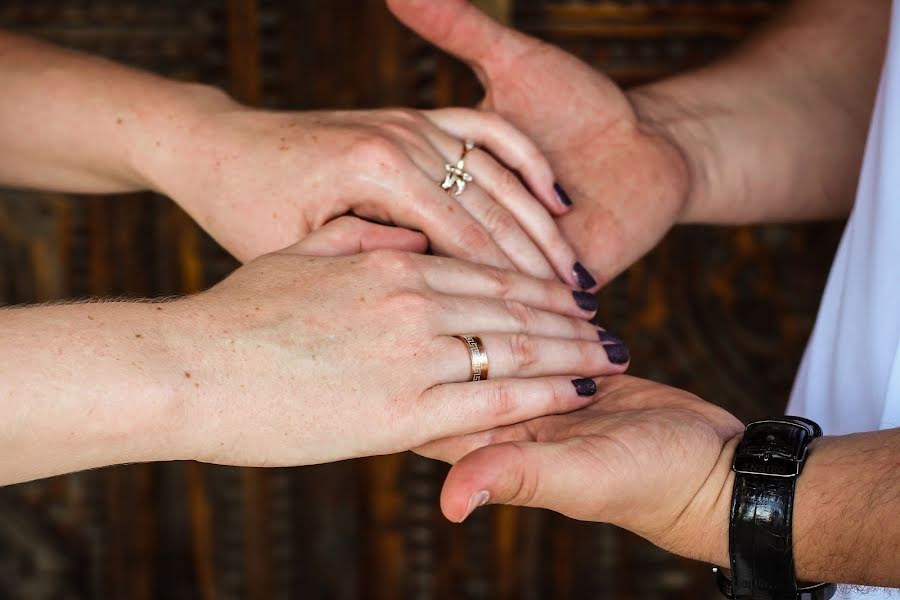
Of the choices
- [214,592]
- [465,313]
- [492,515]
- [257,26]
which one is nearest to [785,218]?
[465,313]

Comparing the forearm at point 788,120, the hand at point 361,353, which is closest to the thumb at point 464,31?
the forearm at point 788,120

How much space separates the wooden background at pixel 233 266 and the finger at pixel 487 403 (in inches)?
34.5

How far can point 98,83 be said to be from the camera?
131 cm

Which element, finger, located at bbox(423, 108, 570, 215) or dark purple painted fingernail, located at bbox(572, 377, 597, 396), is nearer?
dark purple painted fingernail, located at bbox(572, 377, 597, 396)

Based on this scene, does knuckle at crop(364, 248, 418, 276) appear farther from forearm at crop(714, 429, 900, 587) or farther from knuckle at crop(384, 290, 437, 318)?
forearm at crop(714, 429, 900, 587)

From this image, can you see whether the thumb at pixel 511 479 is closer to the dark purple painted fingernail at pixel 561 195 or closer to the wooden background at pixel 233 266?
the dark purple painted fingernail at pixel 561 195

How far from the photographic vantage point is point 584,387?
1.14m

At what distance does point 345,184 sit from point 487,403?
32cm

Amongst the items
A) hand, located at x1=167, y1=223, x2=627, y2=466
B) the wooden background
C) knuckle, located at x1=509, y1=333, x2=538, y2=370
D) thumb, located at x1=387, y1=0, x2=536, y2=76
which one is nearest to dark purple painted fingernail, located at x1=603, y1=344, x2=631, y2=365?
hand, located at x1=167, y1=223, x2=627, y2=466

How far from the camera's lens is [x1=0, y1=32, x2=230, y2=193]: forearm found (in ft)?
4.21

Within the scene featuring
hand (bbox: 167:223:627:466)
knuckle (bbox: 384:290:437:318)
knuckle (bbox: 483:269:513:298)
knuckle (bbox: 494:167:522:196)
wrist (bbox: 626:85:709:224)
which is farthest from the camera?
wrist (bbox: 626:85:709:224)

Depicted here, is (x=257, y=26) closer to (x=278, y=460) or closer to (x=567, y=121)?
(x=567, y=121)

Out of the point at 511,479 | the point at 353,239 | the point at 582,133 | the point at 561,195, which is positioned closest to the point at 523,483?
the point at 511,479

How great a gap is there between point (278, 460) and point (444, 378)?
19cm
